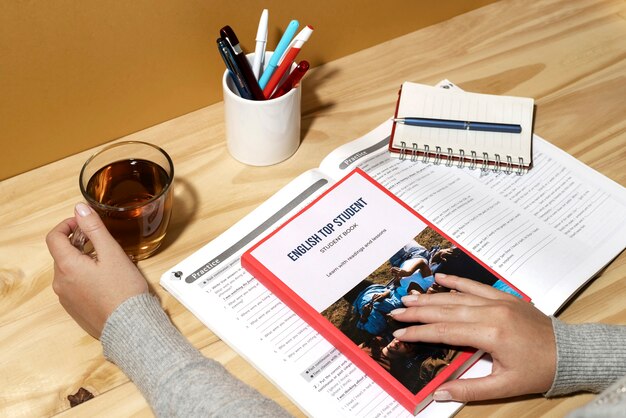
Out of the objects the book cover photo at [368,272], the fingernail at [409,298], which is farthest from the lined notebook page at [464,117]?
the fingernail at [409,298]

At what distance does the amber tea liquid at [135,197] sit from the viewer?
0.79 meters

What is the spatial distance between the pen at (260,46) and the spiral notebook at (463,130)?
0.64 feet

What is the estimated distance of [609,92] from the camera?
1046 millimetres

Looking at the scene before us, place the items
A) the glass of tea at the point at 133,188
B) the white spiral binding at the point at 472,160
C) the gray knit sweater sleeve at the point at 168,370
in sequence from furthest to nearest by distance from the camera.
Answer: the white spiral binding at the point at 472,160 < the glass of tea at the point at 133,188 < the gray knit sweater sleeve at the point at 168,370

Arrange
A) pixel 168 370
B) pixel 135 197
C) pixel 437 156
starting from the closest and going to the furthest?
pixel 168 370, pixel 135 197, pixel 437 156

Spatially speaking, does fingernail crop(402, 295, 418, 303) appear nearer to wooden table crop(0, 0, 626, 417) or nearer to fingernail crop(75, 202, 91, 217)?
wooden table crop(0, 0, 626, 417)

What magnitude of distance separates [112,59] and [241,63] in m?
0.16

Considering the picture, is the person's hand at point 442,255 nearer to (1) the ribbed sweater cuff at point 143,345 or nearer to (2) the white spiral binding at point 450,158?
(2) the white spiral binding at point 450,158

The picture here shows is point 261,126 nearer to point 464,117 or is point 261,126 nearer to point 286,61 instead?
point 286,61

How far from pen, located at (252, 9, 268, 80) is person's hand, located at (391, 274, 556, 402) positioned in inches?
13.5

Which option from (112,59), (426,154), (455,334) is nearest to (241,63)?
(112,59)

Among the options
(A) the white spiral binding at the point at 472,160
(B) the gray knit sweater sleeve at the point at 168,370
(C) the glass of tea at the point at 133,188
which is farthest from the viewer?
(A) the white spiral binding at the point at 472,160

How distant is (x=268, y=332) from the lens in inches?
30.5

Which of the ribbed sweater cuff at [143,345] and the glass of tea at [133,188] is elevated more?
the glass of tea at [133,188]
